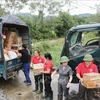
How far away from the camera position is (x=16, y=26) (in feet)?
33.0

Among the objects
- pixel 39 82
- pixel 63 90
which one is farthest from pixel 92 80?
pixel 39 82

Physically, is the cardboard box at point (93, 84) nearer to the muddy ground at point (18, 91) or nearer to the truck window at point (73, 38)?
the muddy ground at point (18, 91)

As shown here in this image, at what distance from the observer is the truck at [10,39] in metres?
8.11

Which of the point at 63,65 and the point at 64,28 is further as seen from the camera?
the point at 64,28

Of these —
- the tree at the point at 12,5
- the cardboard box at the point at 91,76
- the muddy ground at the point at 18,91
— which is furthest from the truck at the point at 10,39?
the tree at the point at 12,5

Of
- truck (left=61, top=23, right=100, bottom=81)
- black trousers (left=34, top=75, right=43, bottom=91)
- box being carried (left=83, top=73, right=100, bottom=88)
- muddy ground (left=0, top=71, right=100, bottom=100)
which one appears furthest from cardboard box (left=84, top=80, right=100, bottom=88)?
black trousers (left=34, top=75, right=43, bottom=91)

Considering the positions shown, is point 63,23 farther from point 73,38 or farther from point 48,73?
point 48,73

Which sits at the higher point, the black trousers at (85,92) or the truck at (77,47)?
the truck at (77,47)

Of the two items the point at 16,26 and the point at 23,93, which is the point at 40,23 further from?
the point at 23,93

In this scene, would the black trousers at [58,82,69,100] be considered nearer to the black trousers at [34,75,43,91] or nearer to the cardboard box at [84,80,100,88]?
the cardboard box at [84,80,100,88]


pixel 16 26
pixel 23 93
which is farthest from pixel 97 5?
pixel 23 93

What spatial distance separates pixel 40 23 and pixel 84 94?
2113 centimetres

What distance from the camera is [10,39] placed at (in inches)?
380

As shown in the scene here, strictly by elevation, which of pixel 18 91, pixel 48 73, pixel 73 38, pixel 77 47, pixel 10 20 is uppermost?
pixel 10 20
